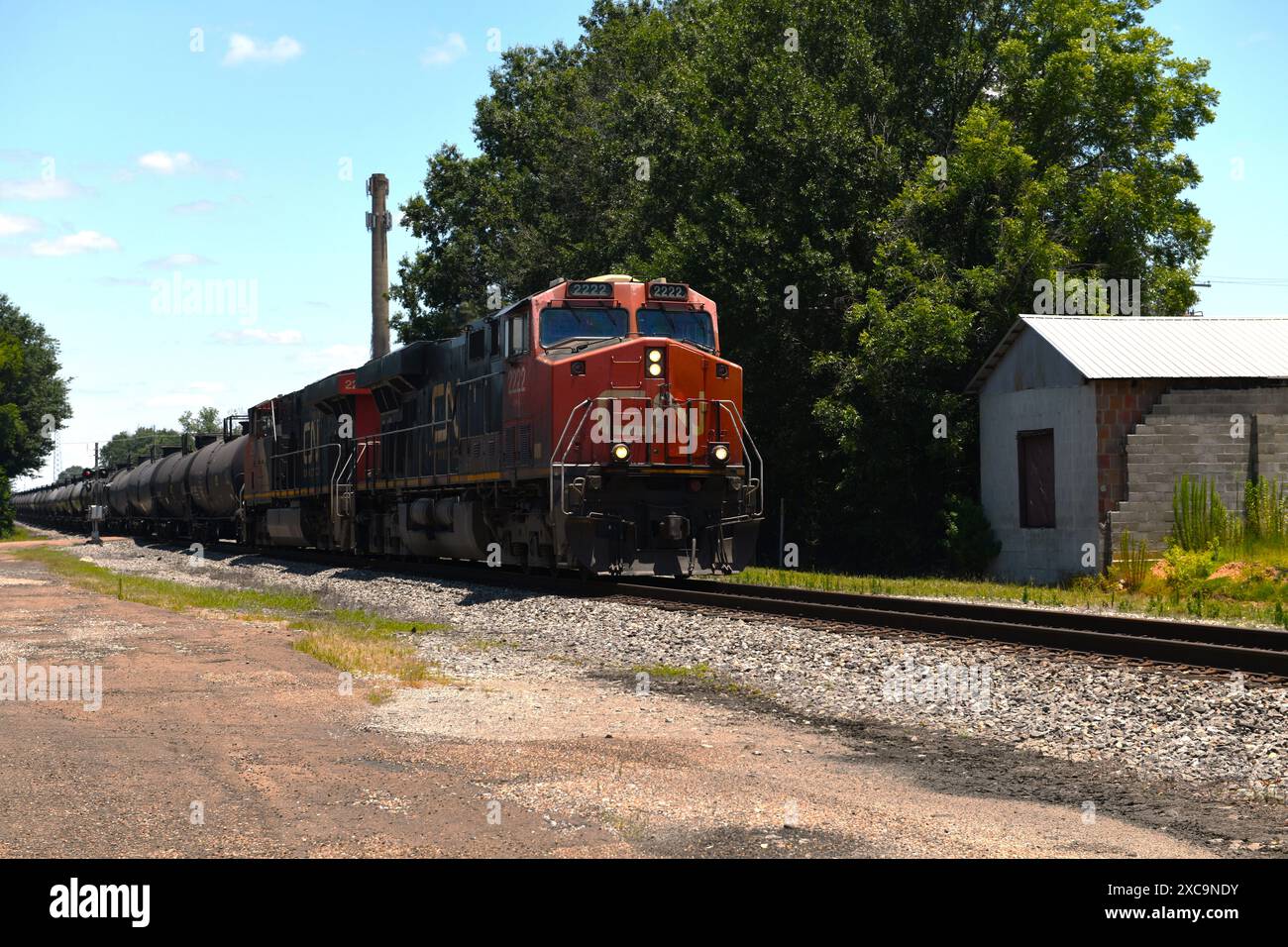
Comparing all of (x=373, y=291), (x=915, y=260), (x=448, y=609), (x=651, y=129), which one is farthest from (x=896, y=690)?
(x=373, y=291)

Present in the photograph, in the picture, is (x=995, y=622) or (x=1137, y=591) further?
(x=1137, y=591)

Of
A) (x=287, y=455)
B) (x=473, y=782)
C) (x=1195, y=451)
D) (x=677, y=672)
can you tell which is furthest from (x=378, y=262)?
(x=473, y=782)

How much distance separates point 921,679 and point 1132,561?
1227 cm

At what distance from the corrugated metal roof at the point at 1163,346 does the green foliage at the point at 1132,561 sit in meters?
2.96

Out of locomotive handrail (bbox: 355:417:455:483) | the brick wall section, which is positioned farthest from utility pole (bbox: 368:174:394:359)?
the brick wall section

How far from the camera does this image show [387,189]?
50031 millimetres

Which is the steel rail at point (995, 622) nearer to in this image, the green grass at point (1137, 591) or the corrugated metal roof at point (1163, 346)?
the green grass at point (1137, 591)

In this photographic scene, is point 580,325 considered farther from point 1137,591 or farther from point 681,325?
point 1137,591

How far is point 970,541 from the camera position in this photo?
2620 centimetres

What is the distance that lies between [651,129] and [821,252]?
946cm

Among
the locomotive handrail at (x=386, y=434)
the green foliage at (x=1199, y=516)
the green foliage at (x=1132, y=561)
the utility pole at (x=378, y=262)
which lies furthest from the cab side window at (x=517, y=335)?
the utility pole at (x=378, y=262)

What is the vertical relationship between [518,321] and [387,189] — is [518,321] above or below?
below

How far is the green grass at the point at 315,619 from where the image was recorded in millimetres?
12781
